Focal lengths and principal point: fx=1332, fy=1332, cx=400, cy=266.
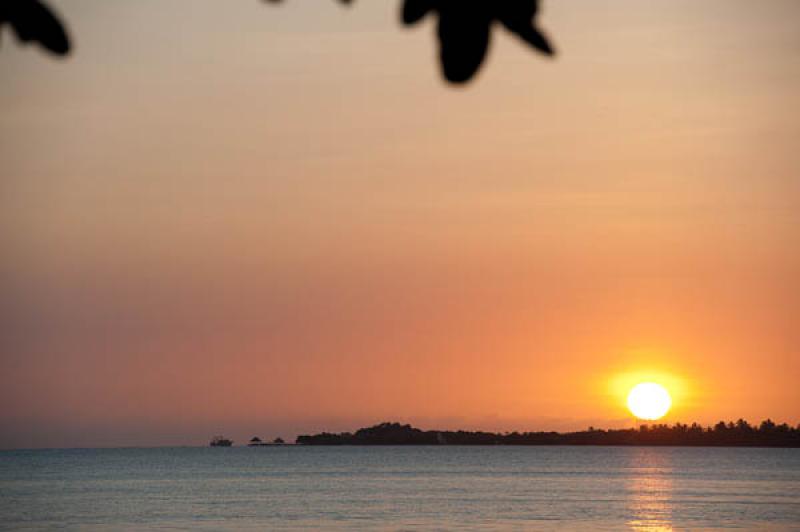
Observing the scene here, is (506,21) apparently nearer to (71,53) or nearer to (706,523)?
(71,53)

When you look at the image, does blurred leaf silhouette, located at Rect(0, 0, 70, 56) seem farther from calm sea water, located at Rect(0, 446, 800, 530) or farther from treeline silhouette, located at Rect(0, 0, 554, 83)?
calm sea water, located at Rect(0, 446, 800, 530)

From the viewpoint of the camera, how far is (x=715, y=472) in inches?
4215

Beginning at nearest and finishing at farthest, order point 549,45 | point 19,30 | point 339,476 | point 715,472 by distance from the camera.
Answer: point 549,45 → point 19,30 → point 339,476 → point 715,472

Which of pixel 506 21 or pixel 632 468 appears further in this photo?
pixel 632 468

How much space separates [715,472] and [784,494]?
109ft

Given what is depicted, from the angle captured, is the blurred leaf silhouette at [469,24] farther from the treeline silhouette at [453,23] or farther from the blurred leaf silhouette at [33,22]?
the blurred leaf silhouette at [33,22]

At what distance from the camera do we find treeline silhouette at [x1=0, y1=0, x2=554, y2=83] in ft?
7.83

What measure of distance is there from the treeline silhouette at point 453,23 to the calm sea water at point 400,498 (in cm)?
5206

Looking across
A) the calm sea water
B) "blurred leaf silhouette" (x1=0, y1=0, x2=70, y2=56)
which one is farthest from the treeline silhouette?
the calm sea water

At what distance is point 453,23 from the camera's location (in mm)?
2463

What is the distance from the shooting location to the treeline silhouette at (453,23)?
2.39 meters

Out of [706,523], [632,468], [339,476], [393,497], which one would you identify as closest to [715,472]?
[632,468]

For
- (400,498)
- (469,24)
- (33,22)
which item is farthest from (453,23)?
(400,498)

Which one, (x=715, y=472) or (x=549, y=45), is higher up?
(x=715, y=472)
